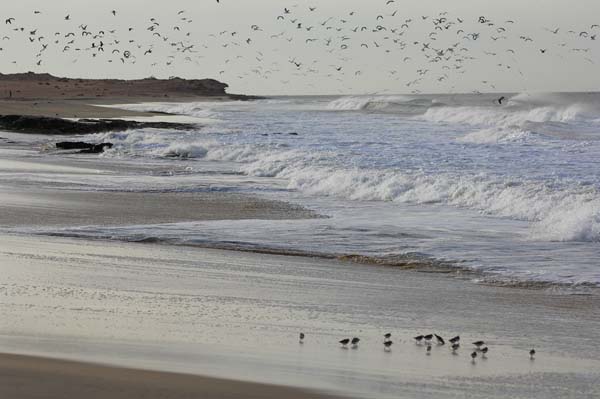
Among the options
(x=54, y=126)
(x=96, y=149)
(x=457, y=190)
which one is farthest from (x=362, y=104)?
(x=457, y=190)

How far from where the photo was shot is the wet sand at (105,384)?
21.8ft

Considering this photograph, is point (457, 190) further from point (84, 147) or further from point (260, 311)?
point (84, 147)

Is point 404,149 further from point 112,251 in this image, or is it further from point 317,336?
point 317,336

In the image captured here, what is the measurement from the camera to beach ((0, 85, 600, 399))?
7.42m

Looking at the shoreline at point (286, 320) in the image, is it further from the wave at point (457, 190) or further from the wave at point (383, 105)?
the wave at point (383, 105)

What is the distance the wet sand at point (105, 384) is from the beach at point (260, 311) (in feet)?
0.06

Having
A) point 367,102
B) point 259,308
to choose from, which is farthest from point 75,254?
point 367,102

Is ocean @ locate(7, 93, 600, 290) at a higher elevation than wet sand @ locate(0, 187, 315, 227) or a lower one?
higher

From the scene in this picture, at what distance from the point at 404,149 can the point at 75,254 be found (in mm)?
20954

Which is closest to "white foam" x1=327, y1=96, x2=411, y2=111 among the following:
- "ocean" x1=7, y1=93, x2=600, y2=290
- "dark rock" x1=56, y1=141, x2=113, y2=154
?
"ocean" x1=7, y1=93, x2=600, y2=290

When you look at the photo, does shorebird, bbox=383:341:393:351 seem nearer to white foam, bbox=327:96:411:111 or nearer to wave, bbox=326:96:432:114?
wave, bbox=326:96:432:114

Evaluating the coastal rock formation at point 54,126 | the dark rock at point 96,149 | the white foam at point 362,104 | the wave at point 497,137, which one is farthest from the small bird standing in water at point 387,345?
the white foam at point 362,104

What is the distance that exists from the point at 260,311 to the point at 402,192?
454 inches

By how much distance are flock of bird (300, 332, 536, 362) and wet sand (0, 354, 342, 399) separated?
5.22ft
